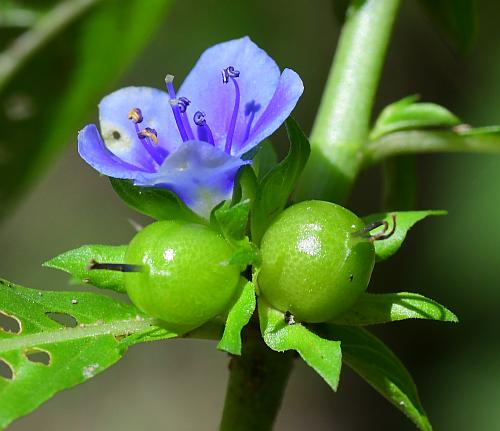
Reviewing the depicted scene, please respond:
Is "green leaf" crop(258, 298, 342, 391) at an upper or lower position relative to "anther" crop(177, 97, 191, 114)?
lower

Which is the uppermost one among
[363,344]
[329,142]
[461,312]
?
[329,142]

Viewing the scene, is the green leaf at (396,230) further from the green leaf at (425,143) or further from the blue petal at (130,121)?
the blue petal at (130,121)

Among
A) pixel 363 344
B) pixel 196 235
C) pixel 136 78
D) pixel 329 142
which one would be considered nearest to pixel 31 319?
pixel 196 235

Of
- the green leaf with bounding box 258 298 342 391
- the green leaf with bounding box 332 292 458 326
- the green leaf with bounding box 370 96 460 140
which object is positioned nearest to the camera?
the green leaf with bounding box 258 298 342 391

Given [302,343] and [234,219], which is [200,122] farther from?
[302,343]

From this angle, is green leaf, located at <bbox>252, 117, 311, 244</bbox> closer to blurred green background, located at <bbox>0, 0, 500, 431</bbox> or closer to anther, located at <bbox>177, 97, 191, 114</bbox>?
anther, located at <bbox>177, 97, 191, 114</bbox>

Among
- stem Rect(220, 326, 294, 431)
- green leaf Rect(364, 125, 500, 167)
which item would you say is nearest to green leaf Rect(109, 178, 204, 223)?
stem Rect(220, 326, 294, 431)

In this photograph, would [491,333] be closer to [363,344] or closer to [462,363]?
[462,363]
